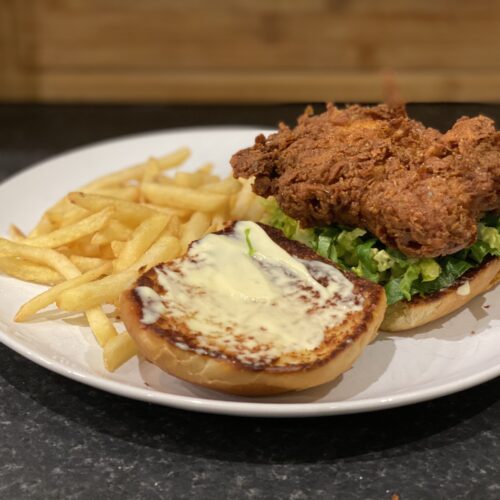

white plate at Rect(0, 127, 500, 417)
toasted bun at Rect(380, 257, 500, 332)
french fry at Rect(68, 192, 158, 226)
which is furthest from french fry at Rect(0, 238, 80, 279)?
toasted bun at Rect(380, 257, 500, 332)

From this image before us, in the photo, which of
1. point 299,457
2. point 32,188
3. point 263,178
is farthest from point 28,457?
point 32,188

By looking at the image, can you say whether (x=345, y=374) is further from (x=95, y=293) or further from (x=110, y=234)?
(x=110, y=234)

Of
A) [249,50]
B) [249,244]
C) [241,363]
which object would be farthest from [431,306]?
[249,50]

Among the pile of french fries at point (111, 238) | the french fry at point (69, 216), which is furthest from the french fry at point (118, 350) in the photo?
the french fry at point (69, 216)

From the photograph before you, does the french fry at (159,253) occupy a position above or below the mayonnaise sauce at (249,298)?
below

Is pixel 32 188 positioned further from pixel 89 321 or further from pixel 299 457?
pixel 299 457

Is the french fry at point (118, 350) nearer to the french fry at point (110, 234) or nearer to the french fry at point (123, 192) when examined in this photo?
the french fry at point (110, 234)
